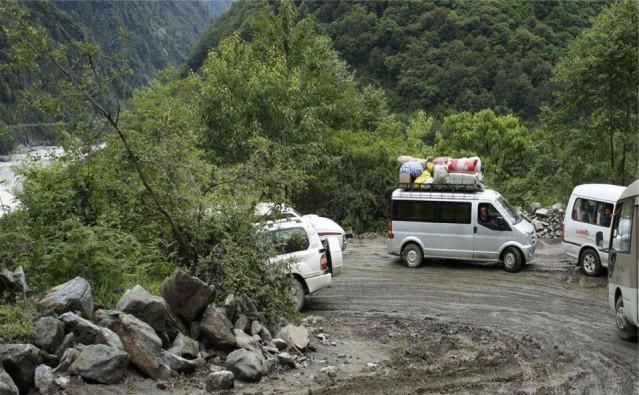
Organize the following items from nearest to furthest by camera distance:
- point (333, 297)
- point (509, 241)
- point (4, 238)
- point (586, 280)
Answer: point (4, 238) < point (333, 297) < point (586, 280) < point (509, 241)

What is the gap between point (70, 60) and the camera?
Result: 1041 centimetres

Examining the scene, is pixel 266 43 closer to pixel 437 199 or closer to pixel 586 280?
pixel 437 199

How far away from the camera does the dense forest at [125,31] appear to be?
10461 mm

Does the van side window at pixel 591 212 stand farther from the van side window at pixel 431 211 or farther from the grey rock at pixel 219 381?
the grey rock at pixel 219 381

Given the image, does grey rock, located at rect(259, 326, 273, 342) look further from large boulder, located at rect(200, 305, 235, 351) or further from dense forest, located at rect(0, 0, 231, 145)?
dense forest, located at rect(0, 0, 231, 145)

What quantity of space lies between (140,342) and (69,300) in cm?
108

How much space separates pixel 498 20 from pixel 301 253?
5832cm

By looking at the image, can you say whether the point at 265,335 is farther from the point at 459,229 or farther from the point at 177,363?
the point at 459,229

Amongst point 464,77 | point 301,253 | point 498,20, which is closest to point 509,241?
point 301,253

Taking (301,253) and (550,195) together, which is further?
(550,195)

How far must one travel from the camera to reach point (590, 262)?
1686 centimetres

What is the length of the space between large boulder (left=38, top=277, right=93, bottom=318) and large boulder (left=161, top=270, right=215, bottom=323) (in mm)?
1196

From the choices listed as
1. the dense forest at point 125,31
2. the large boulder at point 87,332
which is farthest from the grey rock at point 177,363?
the dense forest at point 125,31

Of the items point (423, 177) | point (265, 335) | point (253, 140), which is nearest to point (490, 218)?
point (423, 177)
